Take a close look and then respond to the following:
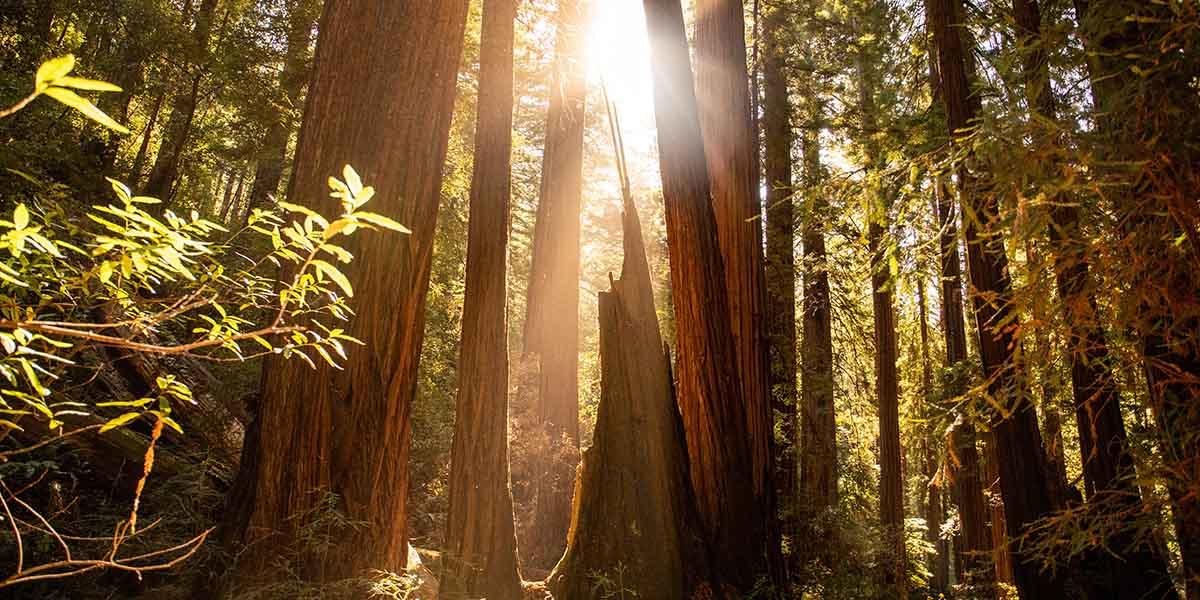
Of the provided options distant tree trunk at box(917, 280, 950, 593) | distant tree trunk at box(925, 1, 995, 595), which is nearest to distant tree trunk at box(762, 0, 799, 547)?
distant tree trunk at box(917, 280, 950, 593)

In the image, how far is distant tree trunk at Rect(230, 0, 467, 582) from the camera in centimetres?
438

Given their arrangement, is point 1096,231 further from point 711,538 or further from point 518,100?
point 518,100

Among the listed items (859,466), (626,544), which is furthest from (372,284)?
(859,466)

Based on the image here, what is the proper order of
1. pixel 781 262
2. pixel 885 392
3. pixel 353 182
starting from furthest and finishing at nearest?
pixel 885 392 → pixel 781 262 → pixel 353 182

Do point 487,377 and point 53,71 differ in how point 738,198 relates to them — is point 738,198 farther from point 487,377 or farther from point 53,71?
point 53,71

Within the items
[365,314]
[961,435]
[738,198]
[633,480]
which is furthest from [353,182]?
[961,435]

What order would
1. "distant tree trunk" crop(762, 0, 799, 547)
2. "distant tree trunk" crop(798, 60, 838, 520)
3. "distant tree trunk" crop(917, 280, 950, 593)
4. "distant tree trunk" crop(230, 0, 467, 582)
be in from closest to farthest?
"distant tree trunk" crop(230, 0, 467, 582) < "distant tree trunk" crop(762, 0, 799, 547) < "distant tree trunk" crop(798, 60, 838, 520) < "distant tree trunk" crop(917, 280, 950, 593)

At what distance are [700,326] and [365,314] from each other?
2804 millimetres

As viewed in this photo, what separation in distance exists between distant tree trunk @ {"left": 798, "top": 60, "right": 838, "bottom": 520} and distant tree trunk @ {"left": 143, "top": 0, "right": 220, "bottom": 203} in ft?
32.4

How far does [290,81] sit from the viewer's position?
434 inches

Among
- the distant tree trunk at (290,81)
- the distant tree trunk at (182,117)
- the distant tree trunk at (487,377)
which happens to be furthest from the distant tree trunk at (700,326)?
the distant tree trunk at (182,117)

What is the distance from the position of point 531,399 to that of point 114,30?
910 centimetres

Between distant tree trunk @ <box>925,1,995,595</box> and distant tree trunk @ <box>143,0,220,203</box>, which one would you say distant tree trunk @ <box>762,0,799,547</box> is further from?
distant tree trunk @ <box>143,0,220,203</box>

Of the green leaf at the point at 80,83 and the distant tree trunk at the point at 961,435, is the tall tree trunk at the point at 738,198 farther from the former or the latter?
the green leaf at the point at 80,83
